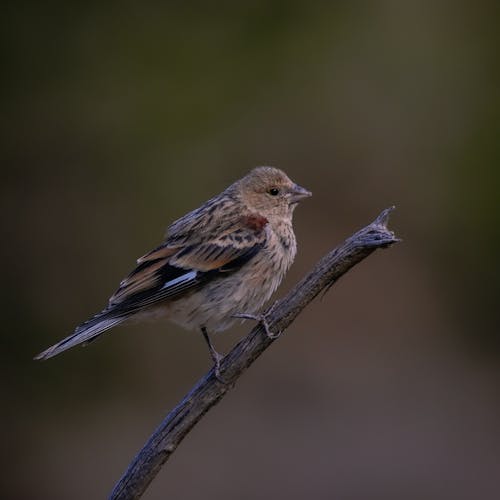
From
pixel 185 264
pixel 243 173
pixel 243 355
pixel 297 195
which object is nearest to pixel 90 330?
pixel 185 264

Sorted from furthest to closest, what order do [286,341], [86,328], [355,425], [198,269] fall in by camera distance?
1. [286,341]
2. [355,425]
3. [198,269]
4. [86,328]

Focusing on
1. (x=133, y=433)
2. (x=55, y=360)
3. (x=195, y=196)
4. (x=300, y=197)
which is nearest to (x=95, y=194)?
(x=195, y=196)

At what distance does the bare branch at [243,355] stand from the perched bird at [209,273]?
0.72 m

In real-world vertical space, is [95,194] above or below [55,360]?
above

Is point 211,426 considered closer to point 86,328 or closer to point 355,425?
point 355,425

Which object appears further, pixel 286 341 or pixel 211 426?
pixel 286 341

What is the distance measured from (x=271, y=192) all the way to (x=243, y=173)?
5.12 metres

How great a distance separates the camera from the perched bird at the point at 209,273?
6.34 m

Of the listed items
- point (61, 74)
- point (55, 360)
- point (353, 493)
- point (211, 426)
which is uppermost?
point (61, 74)

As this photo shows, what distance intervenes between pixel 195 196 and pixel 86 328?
633 cm

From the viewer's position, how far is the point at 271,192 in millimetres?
7113

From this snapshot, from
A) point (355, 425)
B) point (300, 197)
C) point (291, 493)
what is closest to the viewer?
point (300, 197)

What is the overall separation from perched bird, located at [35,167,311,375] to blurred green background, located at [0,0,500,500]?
4.79 metres

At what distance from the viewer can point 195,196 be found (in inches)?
477
